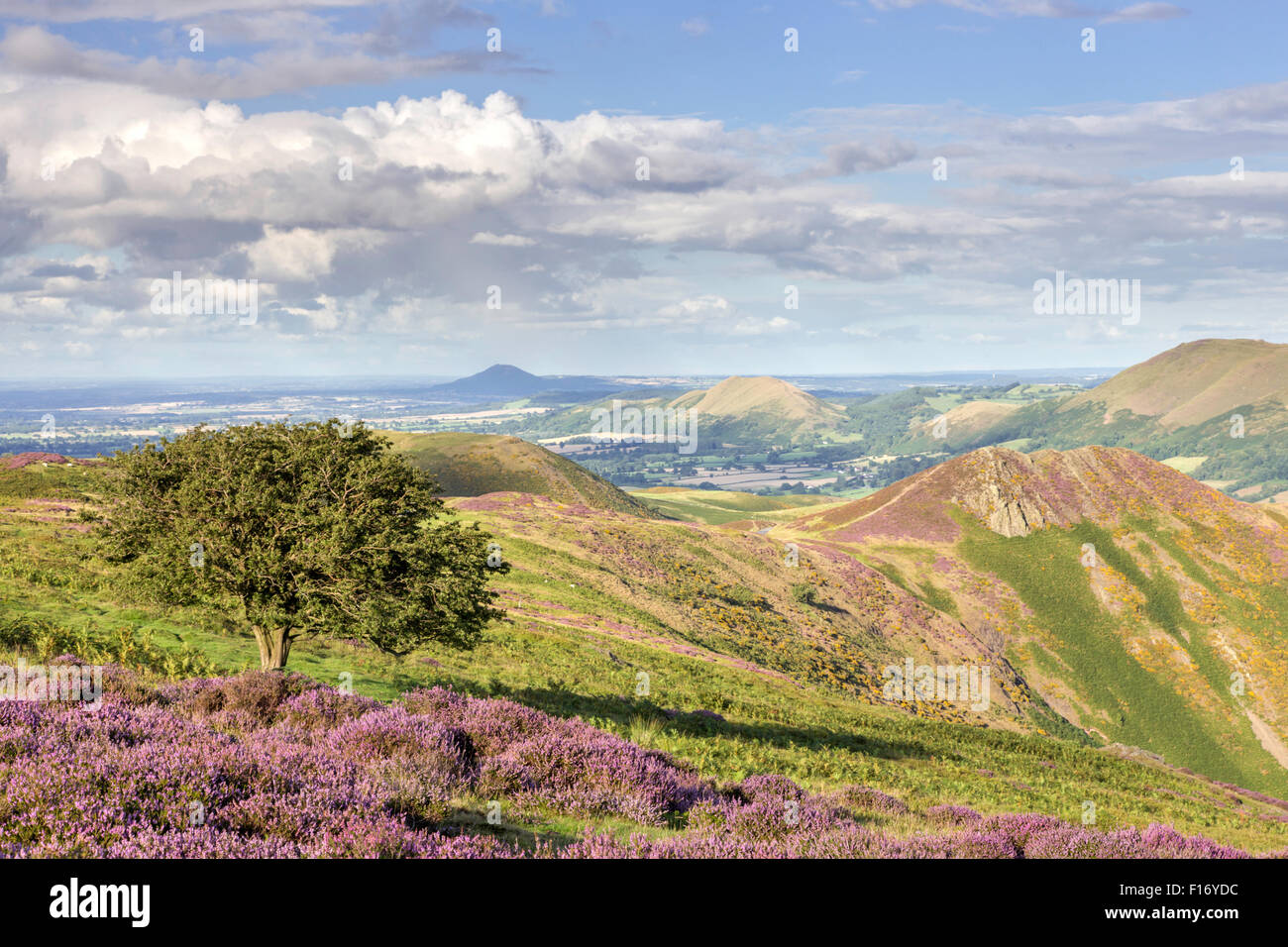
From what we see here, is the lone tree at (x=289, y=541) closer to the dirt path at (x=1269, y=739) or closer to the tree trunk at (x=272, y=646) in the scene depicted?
the tree trunk at (x=272, y=646)

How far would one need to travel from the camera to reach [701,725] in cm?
2845

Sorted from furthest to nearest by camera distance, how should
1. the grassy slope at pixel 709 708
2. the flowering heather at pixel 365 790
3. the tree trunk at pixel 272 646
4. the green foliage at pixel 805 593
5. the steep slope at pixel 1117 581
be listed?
1. the steep slope at pixel 1117 581
2. the green foliage at pixel 805 593
3. the grassy slope at pixel 709 708
4. the tree trunk at pixel 272 646
5. the flowering heather at pixel 365 790

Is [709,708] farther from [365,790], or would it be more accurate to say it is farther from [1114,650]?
[1114,650]

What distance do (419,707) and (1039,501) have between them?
118926mm

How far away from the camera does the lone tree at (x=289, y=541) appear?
21406 millimetres

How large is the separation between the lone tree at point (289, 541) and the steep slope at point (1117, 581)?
8237 cm

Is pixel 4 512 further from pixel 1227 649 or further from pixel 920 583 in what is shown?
pixel 1227 649

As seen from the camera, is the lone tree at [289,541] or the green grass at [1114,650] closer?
the lone tree at [289,541]

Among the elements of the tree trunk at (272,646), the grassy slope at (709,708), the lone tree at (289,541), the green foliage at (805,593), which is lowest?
the green foliage at (805,593)

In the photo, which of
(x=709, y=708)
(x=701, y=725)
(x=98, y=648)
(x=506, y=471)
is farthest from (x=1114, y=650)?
(x=506, y=471)

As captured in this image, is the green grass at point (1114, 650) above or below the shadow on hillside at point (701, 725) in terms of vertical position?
below

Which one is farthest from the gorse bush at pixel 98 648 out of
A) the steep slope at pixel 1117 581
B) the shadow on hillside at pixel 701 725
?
the steep slope at pixel 1117 581

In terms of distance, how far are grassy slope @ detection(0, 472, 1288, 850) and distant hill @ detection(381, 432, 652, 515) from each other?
101521 mm
